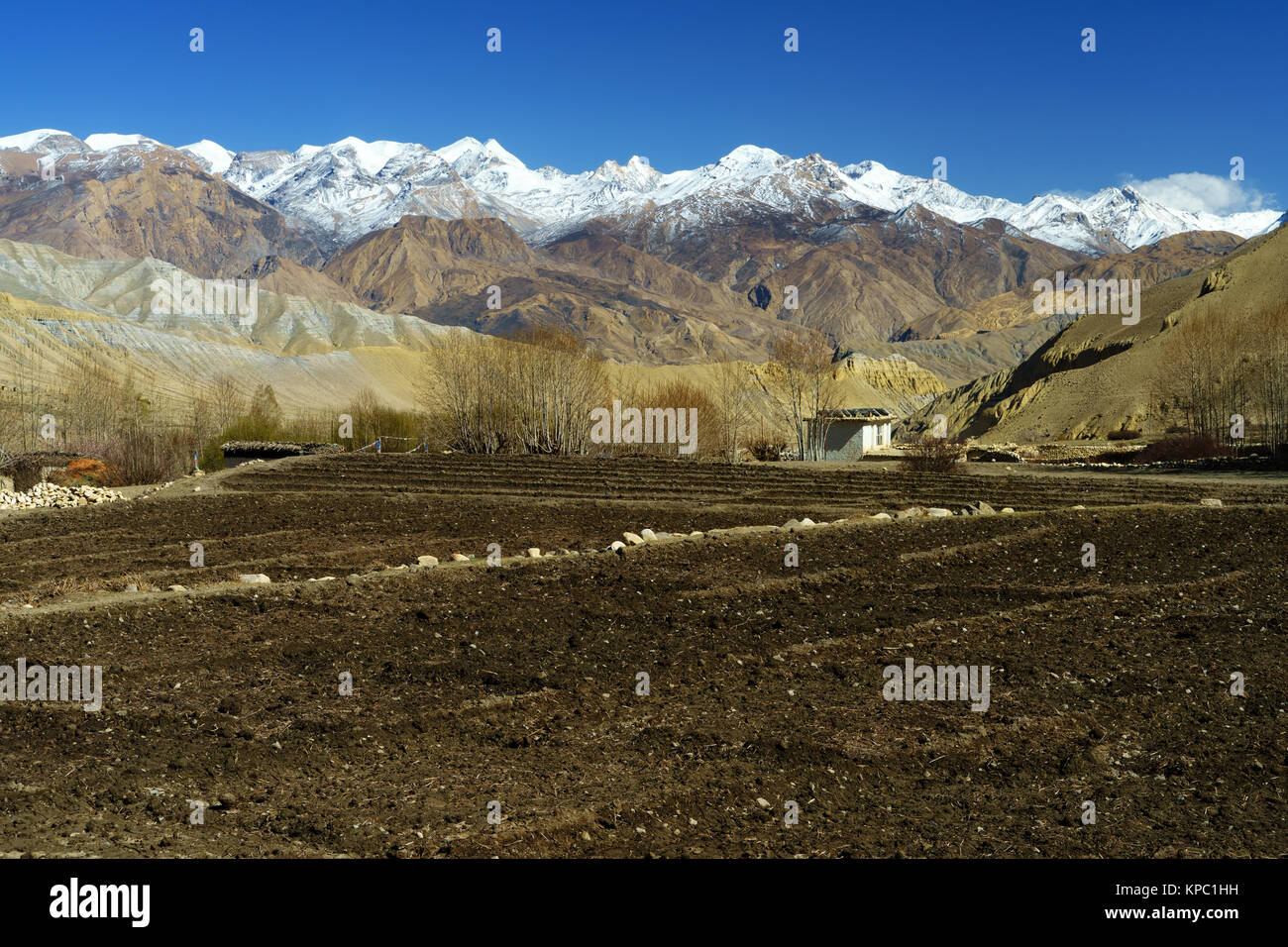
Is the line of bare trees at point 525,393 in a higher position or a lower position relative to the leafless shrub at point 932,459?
higher

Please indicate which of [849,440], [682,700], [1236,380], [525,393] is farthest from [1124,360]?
[682,700]

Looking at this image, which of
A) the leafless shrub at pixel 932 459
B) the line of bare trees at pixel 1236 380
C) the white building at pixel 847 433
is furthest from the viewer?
the white building at pixel 847 433

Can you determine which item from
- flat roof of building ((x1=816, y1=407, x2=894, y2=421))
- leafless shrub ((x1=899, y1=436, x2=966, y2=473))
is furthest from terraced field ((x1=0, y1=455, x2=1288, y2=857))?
flat roof of building ((x1=816, y1=407, x2=894, y2=421))

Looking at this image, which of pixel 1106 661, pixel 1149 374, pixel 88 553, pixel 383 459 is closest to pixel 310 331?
pixel 1149 374

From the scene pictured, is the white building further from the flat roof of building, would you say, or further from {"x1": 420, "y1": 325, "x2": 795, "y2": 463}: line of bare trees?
{"x1": 420, "y1": 325, "x2": 795, "y2": 463}: line of bare trees

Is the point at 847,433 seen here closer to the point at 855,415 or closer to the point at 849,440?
the point at 849,440

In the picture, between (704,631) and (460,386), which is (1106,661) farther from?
(460,386)

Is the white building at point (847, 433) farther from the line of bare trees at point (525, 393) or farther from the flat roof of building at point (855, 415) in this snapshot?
the line of bare trees at point (525, 393)

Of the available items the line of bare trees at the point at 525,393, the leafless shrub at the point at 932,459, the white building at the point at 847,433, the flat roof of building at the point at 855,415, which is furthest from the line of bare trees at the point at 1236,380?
the line of bare trees at the point at 525,393
